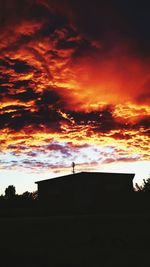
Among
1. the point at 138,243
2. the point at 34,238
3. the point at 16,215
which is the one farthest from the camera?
the point at 16,215

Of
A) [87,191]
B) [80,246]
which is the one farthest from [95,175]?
[80,246]

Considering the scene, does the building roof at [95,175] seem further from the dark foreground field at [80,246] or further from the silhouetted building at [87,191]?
the dark foreground field at [80,246]

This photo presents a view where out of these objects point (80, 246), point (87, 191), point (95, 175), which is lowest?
point (80, 246)

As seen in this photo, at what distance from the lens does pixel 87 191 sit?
37.5 meters

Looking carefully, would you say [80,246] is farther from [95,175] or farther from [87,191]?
[95,175]

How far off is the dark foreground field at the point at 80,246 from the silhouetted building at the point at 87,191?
18043 millimetres

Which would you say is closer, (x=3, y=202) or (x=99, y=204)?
(x=99, y=204)

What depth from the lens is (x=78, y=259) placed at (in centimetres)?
953

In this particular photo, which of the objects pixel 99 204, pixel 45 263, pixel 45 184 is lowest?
pixel 45 263

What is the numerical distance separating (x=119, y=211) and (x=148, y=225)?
15.9 m

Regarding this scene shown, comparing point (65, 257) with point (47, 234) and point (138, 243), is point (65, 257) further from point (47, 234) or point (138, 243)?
point (47, 234)

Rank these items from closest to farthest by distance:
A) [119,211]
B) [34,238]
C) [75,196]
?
[34,238], [119,211], [75,196]

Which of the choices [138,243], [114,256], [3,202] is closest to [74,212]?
[3,202]

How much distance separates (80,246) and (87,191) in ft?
83.4
